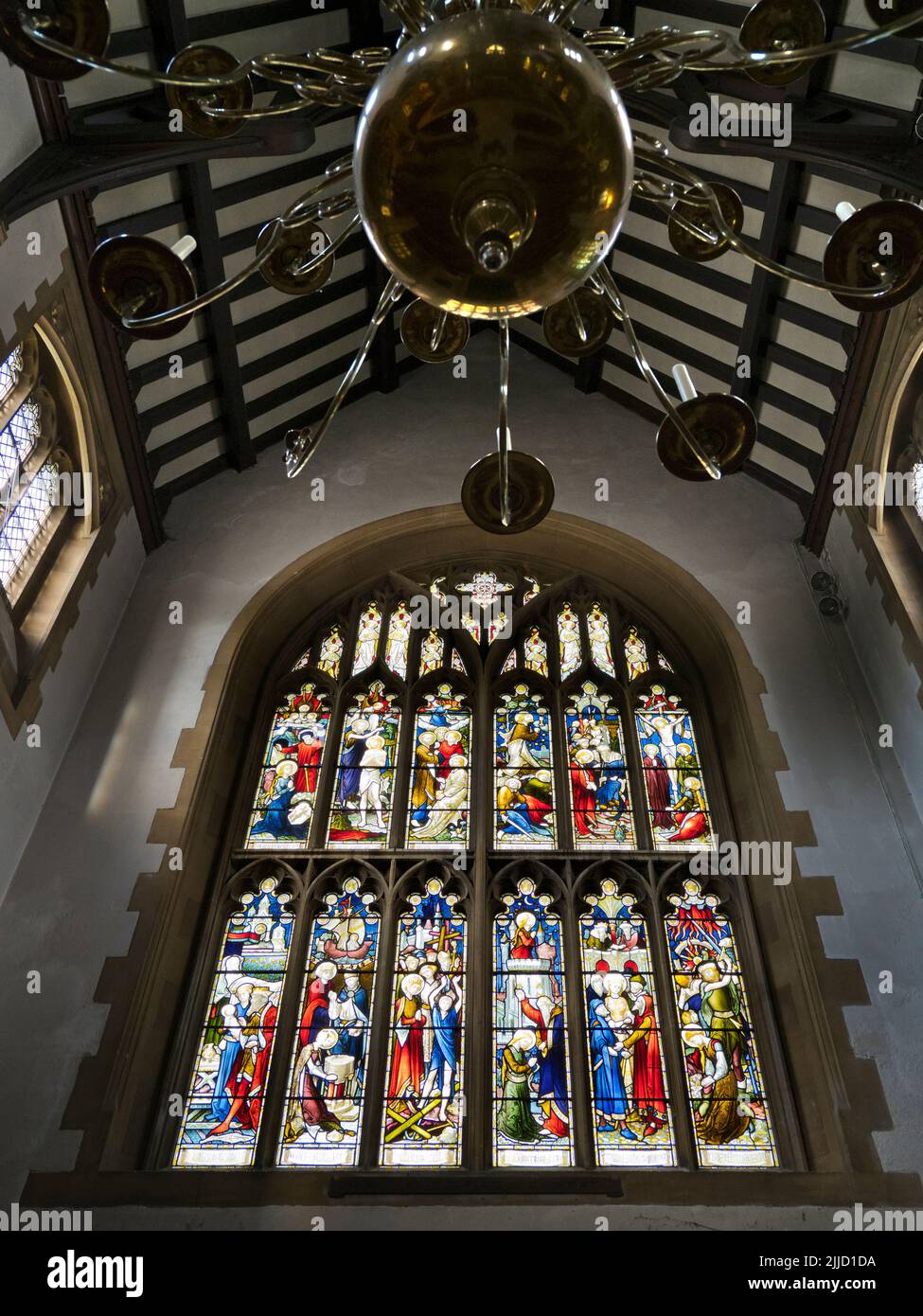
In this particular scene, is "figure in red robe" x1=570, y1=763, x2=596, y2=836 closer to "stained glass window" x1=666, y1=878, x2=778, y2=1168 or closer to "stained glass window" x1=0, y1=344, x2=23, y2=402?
"stained glass window" x1=666, y1=878, x2=778, y2=1168

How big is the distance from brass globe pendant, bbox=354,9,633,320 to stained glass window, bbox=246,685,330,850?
418cm

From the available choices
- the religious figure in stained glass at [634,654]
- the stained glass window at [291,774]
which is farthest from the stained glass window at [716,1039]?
the stained glass window at [291,774]

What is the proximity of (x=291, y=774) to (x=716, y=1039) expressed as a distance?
9.14 ft

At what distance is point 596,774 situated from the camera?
6426mm

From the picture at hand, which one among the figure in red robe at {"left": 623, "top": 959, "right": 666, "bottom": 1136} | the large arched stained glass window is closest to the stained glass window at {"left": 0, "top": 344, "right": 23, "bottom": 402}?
the large arched stained glass window

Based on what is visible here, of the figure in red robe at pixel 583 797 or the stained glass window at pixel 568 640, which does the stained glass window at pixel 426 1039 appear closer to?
the figure in red robe at pixel 583 797

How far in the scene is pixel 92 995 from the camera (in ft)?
16.3

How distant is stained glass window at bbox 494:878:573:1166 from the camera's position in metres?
4.77

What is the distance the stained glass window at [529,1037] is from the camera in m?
4.77

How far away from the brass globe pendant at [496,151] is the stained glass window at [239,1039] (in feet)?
12.7

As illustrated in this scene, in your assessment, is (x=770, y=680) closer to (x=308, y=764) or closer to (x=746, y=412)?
(x=308, y=764)

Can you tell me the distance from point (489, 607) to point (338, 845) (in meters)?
2.20

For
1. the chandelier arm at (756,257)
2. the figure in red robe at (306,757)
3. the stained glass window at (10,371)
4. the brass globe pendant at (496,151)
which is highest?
the stained glass window at (10,371)

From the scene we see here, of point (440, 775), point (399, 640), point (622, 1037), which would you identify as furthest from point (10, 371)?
point (622, 1037)
